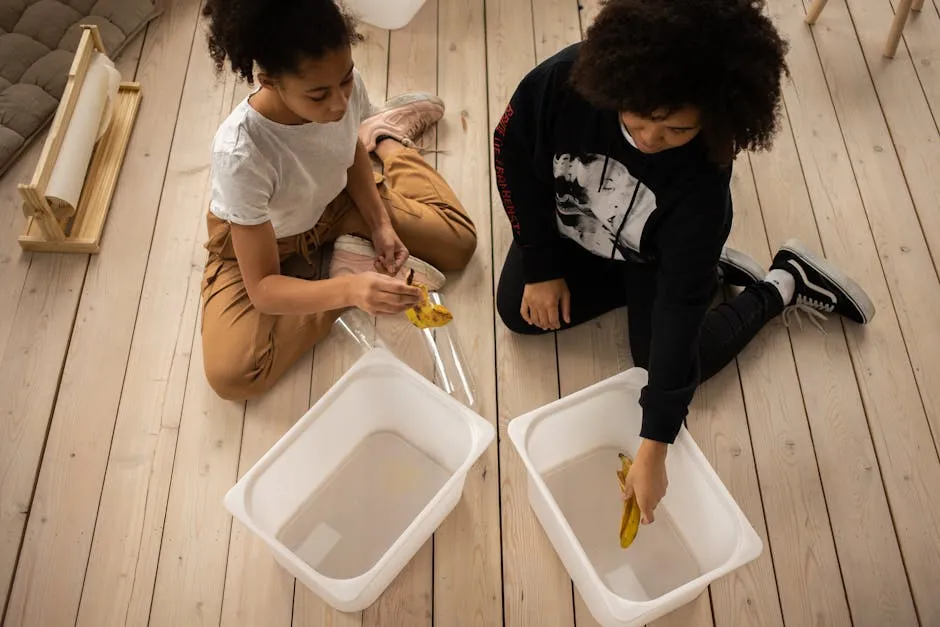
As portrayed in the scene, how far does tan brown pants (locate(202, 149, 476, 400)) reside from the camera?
139cm

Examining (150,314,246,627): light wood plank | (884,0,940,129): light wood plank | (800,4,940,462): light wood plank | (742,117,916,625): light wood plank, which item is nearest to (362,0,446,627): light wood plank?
(150,314,246,627): light wood plank

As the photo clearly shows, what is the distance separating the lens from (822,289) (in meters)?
1.49

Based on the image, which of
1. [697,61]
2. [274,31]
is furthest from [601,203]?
[274,31]

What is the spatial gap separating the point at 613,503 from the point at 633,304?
12.4 inches

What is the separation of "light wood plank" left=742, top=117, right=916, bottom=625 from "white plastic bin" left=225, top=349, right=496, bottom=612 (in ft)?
1.94

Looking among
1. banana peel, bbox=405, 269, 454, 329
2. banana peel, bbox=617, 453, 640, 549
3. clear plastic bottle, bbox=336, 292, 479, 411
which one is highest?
banana peel, bbox=405, 269, 454, 329

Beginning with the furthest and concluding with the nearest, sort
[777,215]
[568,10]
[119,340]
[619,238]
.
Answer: [568,10] → [777,215] → [119,340] → [619,238]

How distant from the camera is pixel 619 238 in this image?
1.25 metres

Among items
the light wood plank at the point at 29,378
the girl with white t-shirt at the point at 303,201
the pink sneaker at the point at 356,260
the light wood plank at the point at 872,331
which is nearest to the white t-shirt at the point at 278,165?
the girl with white t-shirt at the point at 303,201

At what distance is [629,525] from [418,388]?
355mm

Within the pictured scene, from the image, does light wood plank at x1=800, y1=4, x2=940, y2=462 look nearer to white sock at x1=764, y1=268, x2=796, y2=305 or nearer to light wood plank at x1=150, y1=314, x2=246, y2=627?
white sock at x1=764, y1=268, x2=796, y2=305

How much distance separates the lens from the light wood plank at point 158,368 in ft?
4.24

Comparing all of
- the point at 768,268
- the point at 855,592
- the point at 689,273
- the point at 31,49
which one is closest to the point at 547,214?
the point at 689,273

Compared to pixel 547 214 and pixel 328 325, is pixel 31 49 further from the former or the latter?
pixel 547 214
